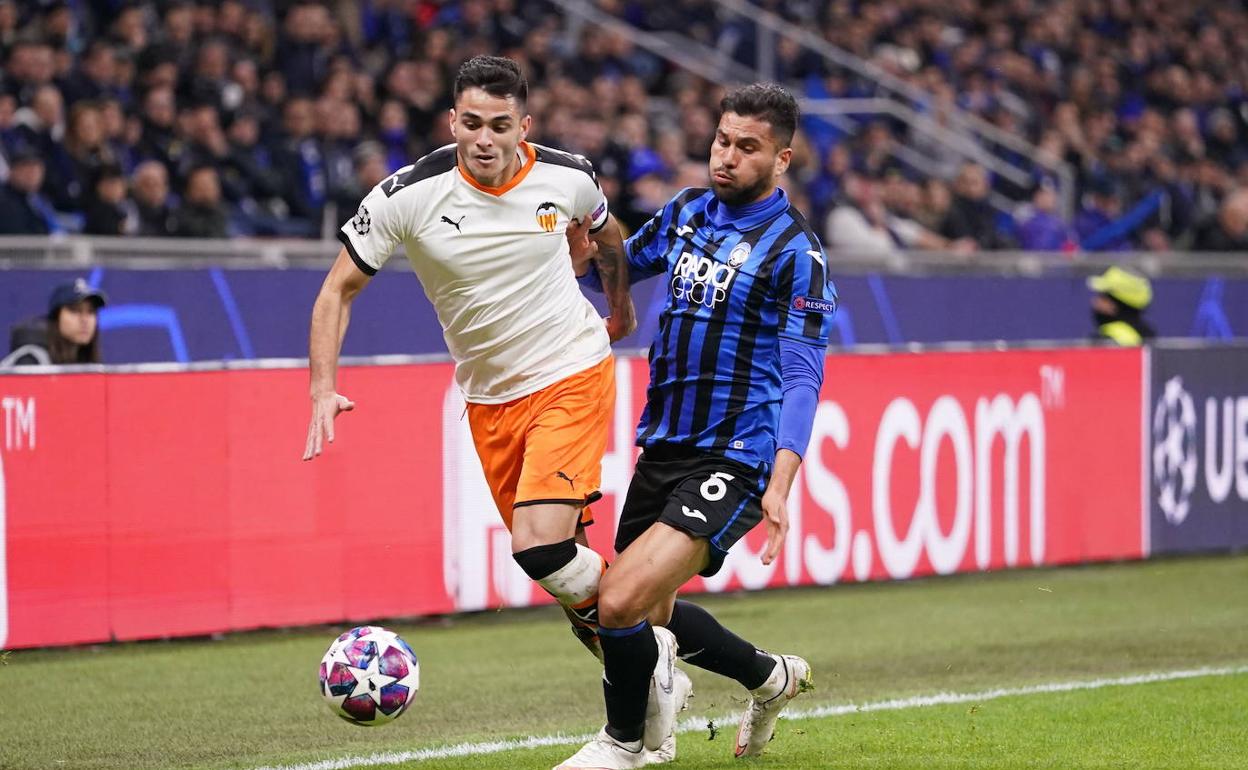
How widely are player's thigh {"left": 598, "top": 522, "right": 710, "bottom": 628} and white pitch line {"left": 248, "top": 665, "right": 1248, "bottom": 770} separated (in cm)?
101

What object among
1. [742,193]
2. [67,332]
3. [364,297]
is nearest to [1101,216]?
[364,297]

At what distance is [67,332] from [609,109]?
297 inches

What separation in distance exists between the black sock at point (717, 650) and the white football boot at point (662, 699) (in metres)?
0.12

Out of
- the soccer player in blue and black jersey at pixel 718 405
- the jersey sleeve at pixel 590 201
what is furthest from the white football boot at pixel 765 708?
the jersey sleeve at pixel 590 201

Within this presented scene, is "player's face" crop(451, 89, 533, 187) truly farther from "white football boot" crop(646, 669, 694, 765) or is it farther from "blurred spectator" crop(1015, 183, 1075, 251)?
"blurred spectator" crop(1015, 183, 1075, 251)

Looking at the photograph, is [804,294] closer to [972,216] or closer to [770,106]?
[770,106]

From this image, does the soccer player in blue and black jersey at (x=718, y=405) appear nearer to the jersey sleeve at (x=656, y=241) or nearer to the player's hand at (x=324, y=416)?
the jersey sleeve at (x=656, y=241)

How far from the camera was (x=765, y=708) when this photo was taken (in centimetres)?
639

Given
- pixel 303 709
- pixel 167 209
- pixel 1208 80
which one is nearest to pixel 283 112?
pixel 167 209

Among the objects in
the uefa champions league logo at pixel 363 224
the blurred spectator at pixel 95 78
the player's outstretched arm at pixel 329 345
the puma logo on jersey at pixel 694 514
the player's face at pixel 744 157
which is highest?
the blurred spectator at pixel 95 78

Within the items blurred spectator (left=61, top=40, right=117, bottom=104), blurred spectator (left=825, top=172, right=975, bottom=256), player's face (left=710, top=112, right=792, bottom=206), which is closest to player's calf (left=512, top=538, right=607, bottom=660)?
player's face (left=710, top=112, right=792, bottom=206)

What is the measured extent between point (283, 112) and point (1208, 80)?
51.2 feet

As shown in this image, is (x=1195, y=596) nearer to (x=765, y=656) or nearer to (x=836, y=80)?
(x=765, y=656)

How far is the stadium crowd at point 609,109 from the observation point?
13266 mm
